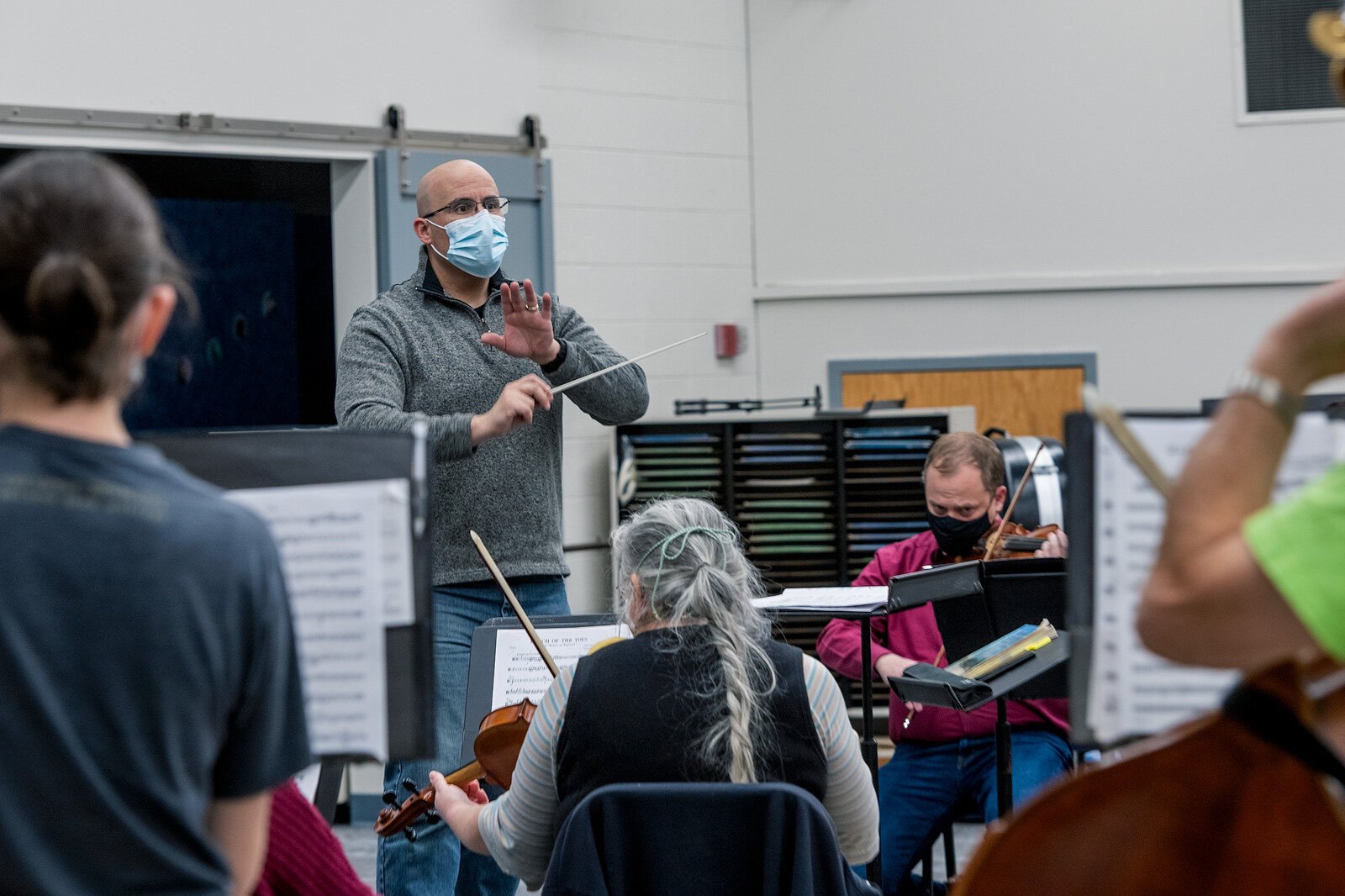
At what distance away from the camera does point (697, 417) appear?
16.4ft

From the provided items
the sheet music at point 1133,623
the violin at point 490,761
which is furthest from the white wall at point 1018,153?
the sheet music at point 1133,623

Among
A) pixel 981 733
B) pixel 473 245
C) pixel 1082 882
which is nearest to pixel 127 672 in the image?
pixel 1082 882

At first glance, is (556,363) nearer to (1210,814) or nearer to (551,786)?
(551,786)

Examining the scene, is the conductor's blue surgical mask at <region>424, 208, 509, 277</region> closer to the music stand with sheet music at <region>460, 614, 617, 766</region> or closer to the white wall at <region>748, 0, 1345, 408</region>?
the music stand with sheet music at <region>460, 614, 617, 766</region>

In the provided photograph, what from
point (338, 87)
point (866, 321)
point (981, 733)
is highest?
point (338, 87)

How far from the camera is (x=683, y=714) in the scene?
6.00 ft

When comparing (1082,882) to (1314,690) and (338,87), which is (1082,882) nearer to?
(1314,690)

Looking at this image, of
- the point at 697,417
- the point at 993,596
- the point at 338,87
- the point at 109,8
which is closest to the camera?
the point at 993,596

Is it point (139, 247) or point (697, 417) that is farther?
point (697, 417)

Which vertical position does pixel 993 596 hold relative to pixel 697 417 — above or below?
below

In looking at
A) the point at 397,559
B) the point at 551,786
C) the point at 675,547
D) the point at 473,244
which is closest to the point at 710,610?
the point at 675,547

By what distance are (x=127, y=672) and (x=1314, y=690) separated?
83 centimetres

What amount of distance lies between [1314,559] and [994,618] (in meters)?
1.83

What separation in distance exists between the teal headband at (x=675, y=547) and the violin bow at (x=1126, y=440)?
94 centimetres
